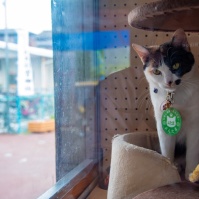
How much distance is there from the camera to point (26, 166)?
1.22 meters

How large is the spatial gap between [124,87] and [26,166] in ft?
1.91

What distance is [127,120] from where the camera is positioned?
1.15m

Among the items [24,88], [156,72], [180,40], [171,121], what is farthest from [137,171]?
[24,88]

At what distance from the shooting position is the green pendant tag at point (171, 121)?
78 cm

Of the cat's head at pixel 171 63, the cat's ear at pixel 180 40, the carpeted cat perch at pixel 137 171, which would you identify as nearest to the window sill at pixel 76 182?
the carpeted cat perch at pixel 137 171

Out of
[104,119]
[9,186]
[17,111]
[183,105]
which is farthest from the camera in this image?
[104,119]

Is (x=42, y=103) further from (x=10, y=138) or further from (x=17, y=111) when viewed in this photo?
(x=10, y=138)

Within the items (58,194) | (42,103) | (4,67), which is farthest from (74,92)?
(58,194)

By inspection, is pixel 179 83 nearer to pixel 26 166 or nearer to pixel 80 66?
pixel 80 66

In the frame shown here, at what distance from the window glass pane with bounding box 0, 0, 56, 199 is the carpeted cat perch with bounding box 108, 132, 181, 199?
0.95 feet

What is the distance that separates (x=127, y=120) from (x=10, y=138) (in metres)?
0.49

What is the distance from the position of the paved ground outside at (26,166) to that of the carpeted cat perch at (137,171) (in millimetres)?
276

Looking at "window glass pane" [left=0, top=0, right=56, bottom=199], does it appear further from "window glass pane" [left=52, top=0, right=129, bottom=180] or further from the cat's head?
the cat's head

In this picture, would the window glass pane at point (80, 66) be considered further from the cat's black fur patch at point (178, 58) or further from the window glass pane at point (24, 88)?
the cat's black fur patch at point (178, 58)
